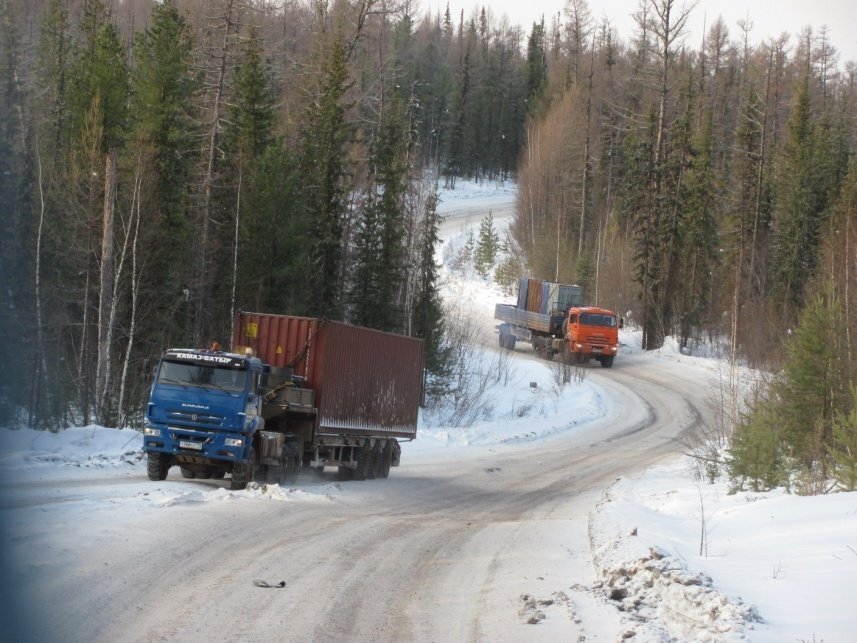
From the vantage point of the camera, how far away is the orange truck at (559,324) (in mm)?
49406

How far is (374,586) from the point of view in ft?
32.8

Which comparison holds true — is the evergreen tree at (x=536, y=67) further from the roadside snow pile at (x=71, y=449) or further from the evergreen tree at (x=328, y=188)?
the roadside snow pile at (x=71, y=449)

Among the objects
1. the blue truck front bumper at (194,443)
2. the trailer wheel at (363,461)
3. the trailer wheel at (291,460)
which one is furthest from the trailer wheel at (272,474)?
the trailer wheel at (363,461)

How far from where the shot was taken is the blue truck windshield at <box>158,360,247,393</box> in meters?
16.4

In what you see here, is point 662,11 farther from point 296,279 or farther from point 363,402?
point 363,402

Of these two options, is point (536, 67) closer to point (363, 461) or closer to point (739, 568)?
point (363, 461)

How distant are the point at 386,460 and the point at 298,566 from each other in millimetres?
11490

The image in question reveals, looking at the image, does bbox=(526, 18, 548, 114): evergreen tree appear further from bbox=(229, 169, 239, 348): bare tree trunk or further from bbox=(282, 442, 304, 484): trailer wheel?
bbox=(282, 442, 304, 484): trailer wheel

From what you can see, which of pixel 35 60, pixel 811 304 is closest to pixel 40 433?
pixel 811 304

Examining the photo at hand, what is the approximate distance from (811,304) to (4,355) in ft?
71.0

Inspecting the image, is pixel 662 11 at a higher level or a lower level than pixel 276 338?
higher

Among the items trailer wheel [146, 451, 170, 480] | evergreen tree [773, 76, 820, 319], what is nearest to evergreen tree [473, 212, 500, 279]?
evergreen tree [773, 76, 820, 319]

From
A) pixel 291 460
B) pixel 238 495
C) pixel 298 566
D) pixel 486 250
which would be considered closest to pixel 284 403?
pixel 291 460

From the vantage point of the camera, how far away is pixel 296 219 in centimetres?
3525
